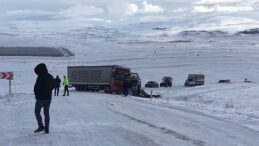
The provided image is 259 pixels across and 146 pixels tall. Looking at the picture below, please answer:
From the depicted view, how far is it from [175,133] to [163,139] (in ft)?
4.18

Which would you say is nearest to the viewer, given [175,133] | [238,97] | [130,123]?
[175,133]

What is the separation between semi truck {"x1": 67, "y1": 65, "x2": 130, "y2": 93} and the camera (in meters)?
49.6

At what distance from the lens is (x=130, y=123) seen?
53.1 feet

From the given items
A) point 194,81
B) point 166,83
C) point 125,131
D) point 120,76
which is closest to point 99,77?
point 120,76

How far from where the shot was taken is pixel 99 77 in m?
51.5

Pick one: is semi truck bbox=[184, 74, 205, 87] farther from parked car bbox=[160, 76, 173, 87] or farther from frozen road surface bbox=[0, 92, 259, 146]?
frozen road surface bbox=[0, 92, 259, 146]

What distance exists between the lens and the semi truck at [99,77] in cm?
4962

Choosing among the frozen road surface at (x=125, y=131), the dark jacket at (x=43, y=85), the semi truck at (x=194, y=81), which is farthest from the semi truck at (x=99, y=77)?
the dark jacket at (x=43, y=85)

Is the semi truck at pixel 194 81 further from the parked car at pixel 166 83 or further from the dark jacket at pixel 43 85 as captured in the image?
the dark jacket at pixel 43 85

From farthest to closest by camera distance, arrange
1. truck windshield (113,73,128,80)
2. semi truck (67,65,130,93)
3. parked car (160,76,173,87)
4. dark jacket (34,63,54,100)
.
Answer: parked car (160,76,173,87), truck windshield (113,73,128,80), semi truck (67,65,130,93), dark jacket (34,63,54,100)

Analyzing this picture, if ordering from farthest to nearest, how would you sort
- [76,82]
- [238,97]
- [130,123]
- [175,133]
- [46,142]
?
[76,82] < [238,97] < [130,123] < [175,133] < [46,142]

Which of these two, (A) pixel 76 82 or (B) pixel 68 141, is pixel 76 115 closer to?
(B) pixel 68 141

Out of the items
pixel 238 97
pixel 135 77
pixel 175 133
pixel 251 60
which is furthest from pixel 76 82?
pixel 251 60

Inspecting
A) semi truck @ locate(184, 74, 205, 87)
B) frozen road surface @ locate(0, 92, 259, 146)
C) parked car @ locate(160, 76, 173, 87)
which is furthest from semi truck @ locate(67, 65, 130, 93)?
frozen road surface @ locate(0, 92, 259, 146)
